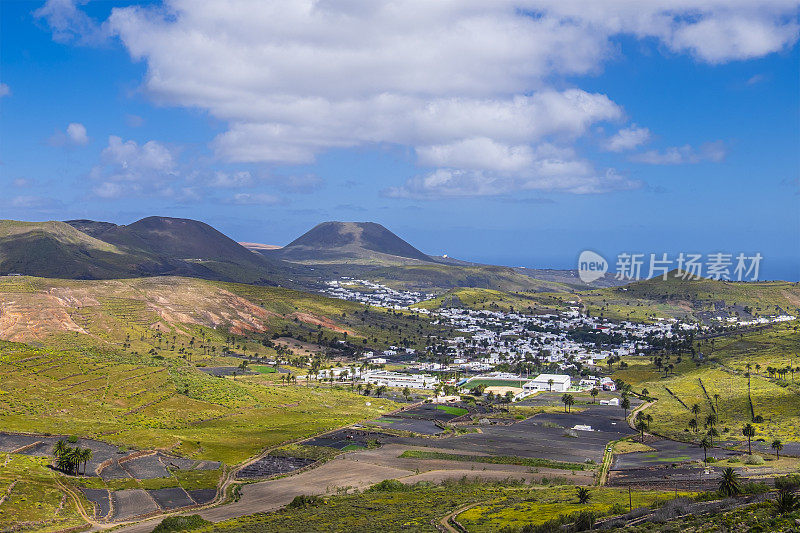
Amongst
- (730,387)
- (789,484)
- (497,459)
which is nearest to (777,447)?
(497,459)

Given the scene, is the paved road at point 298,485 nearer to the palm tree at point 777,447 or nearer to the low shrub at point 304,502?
the low shrub at point 304,502

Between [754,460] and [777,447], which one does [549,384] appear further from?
[754,460]

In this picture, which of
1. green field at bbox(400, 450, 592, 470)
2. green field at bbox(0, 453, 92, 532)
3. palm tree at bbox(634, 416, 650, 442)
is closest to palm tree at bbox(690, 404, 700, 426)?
palm tree at bbox(634, 416, 650, 442)

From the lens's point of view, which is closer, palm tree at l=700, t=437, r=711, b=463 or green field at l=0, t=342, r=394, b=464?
palm tree at l=700, t=437, r=711, b=463

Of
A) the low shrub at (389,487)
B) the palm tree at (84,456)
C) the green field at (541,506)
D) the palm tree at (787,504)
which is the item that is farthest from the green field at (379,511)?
the palm tree at (787,504)

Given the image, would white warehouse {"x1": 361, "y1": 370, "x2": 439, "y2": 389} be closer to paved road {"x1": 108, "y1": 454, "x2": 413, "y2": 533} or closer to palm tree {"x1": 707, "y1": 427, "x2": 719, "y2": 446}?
paved road {"x1": 108, "y1": 454, "x2": 413, "y2": 533}

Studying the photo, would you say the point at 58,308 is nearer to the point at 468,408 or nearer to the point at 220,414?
the point at 220,414

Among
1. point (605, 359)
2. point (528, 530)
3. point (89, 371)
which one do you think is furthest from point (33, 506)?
point (605, 359)
